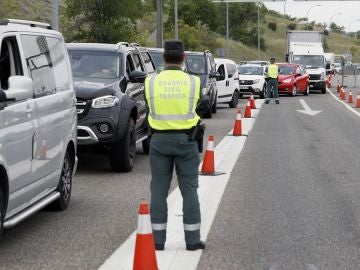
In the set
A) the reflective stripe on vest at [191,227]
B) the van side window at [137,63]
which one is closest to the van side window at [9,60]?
the reflective stripe on vest at [191,227]

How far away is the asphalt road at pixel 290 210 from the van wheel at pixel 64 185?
5.39 ft

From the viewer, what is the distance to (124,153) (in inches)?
491

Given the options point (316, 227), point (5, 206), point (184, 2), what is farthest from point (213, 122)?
point (184, 2)

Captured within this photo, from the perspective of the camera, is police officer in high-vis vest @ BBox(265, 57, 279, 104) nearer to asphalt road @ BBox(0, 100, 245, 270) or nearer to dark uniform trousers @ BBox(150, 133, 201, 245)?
asphalt road @ BBox(0, 100, 245, 270)

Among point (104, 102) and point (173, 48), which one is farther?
point (104, 102)

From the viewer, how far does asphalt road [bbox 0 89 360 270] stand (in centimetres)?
723

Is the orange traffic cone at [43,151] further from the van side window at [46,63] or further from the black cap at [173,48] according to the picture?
the black cap at [173,48]

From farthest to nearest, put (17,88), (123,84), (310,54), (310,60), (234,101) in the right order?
(310,54) → (310,60) → (234,101) → (123,84) → (17,88)

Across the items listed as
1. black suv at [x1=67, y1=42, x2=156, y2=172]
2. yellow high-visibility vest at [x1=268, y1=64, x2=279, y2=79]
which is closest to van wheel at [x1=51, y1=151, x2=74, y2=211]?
black suv at [x1=67, y1=42, x2=156, y2=172]

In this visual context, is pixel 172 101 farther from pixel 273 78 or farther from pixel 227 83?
pixel 273 78

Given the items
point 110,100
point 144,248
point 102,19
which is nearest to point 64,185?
point 110,100

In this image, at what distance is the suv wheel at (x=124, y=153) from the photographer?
12.4m

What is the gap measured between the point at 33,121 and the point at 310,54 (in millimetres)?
44236

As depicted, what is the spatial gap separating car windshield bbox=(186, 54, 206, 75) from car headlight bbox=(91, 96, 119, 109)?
13305mm
